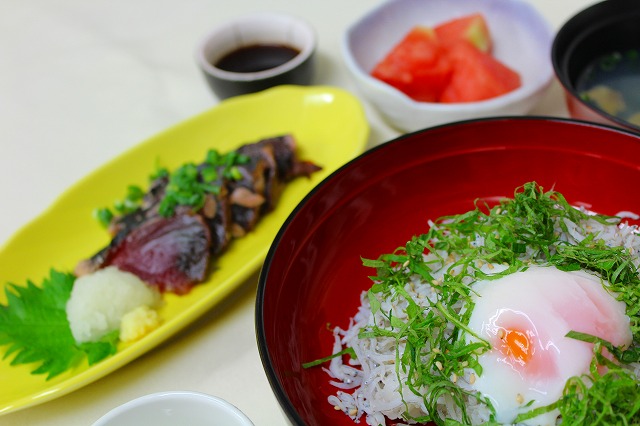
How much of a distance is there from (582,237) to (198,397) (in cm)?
109

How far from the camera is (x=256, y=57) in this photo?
309 centimetres

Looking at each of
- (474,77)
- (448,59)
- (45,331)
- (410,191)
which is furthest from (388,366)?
(448,59)

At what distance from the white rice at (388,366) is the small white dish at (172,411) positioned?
0.94 feet

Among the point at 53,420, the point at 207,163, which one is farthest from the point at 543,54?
the point at 53,420

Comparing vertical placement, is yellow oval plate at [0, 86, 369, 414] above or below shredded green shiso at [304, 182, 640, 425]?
below

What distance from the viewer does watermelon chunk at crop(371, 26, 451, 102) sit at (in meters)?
2.58

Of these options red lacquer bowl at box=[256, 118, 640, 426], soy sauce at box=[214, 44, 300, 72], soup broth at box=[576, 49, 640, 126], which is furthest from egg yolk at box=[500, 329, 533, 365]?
soy sauce at box=[214, 44, 300, 72]

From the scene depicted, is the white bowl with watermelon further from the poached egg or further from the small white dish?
the small white dish

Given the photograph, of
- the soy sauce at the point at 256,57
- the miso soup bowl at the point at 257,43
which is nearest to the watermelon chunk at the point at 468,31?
the miso soup bowl at the point at 257,43

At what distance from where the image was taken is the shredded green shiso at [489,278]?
1.25 m

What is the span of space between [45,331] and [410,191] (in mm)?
1286

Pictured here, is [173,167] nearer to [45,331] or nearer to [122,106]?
[122,106]

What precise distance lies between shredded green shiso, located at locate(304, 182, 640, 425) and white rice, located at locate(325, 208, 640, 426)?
2cm

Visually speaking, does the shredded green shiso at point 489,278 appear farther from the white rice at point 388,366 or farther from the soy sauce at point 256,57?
the soy sauce at point 256,57
